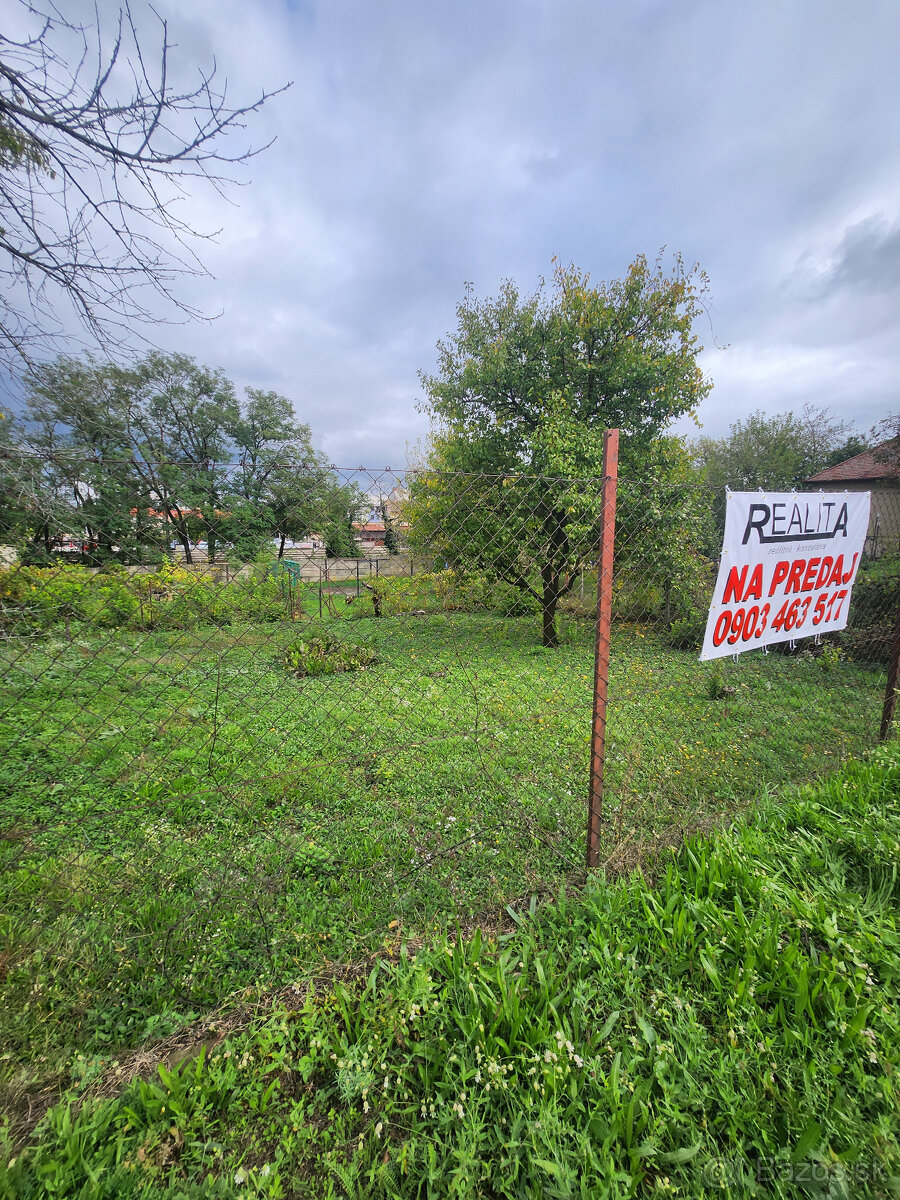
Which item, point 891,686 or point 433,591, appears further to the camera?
point 891,686

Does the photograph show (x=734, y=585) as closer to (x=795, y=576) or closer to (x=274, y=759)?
(x=795, y=576)

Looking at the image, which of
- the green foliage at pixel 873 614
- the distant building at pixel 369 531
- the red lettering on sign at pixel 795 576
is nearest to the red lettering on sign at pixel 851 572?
the red lettering on sign at pixel 795 576

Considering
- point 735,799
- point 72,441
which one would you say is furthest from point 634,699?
point 72,441

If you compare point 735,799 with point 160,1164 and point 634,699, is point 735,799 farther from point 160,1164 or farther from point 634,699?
point 160,1164

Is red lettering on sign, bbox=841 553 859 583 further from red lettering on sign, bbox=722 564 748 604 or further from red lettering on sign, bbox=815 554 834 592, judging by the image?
red lettering on sign, bbox=722 564 748 604

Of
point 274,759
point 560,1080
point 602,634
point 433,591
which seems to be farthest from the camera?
point 274,759

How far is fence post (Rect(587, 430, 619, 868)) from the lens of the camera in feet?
6.04

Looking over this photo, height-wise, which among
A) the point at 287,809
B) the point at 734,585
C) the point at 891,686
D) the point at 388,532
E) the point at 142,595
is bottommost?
the point at 287,809

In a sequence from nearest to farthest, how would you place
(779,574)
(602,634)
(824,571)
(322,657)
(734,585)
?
(602,634), (734,585), (779,574), (824,571), (322,657)

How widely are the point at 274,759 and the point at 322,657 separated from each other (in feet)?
7.76

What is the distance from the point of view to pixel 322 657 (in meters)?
5.67

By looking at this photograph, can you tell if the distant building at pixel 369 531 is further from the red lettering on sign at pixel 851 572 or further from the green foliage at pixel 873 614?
the green foliage at pixel 873 614

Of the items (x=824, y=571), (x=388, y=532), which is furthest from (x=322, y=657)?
(x=824, y=571)

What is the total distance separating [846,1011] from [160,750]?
4.13 m
